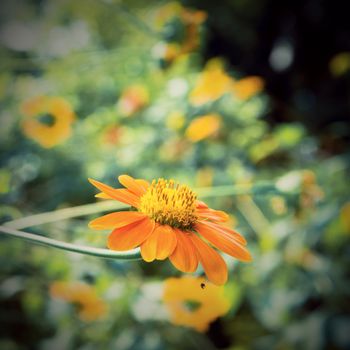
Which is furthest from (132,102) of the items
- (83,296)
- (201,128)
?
(83,296)

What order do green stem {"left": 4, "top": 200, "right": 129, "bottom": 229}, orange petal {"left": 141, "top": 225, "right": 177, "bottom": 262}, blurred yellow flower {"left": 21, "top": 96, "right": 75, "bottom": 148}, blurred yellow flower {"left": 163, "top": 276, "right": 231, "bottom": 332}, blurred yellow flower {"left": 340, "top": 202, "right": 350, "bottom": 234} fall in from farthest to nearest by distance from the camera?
blurred yellow flower {"left": 21, "top": 96, "right": 75, "bottom": 148}, blurred yellow flower {"left": 340, "top": 202, "right": 350, "bottom": 234}, blurred yellow flower {"left": 163, "top": 276, "right": 231, "bottom": 332}, green stem {"left": 4, "top": 200, "right": 129, "bottom": 229}, orange petal {"left": 141, "top": 225, "right": 177, "bottom": 262}

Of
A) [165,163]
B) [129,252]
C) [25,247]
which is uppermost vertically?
[165,163]

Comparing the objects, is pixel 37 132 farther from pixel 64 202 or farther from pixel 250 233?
pixel 250 233

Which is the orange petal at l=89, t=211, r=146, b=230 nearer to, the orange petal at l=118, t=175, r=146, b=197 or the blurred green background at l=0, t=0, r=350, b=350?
the orange petal at l=118, t=175, r=146, b=197

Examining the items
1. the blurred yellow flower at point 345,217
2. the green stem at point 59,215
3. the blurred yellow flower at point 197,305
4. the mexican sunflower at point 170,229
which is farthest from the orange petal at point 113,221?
the blurred yellow flower at point 345,217

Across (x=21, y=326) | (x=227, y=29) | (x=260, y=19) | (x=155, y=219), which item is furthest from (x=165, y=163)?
(x=260, y=19)

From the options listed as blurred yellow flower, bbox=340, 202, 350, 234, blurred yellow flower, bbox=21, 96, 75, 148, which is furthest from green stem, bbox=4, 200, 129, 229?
blurred yellow flower, bbox=340, 202, 350, 234
